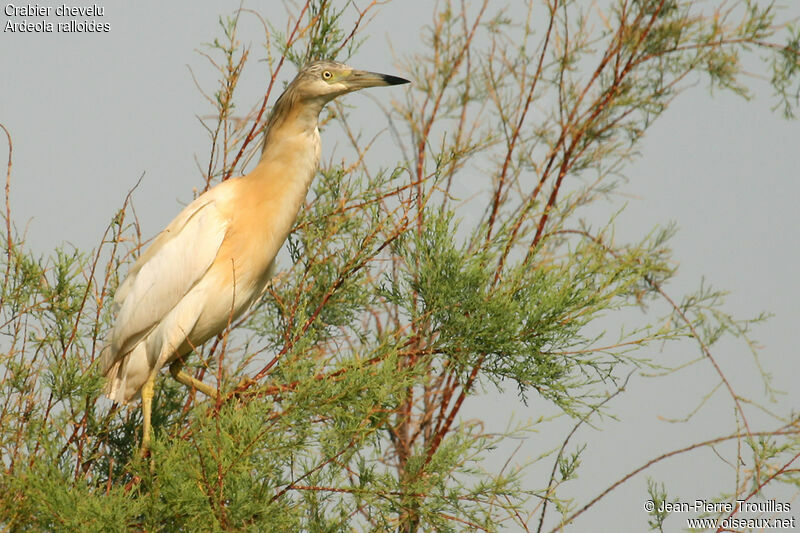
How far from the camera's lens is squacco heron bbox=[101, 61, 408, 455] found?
3.12 metres

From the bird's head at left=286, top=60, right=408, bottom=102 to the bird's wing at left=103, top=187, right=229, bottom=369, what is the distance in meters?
0.47

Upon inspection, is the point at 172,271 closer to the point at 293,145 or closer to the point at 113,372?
the point at 113,372

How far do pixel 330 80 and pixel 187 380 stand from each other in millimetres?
1167

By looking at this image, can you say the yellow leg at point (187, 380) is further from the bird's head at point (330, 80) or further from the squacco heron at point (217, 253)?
the bird's head at point (330, 80)

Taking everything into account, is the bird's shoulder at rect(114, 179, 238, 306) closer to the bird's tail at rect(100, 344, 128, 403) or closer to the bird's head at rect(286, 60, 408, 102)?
the bird's tail at rect(100, 344, 128, 403)

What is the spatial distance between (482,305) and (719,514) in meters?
0.85

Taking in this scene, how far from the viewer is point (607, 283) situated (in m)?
2.65

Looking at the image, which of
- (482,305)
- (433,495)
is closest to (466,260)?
(482,305)

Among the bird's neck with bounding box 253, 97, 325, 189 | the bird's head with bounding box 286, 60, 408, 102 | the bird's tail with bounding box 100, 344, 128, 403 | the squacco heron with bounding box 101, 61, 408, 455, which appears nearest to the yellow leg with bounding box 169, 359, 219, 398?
the squacco heron with bounding box 101, 61, 408, 455

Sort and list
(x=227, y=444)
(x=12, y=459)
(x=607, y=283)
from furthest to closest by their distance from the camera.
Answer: (x=607, y=283) < (x=12, y=459) < (x=227, y=444)

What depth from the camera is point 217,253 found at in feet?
10.3

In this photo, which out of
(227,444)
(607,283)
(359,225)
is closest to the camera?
(227,444)

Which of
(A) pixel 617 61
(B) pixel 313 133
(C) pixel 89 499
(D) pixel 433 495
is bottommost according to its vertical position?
(C) pixel 89 499

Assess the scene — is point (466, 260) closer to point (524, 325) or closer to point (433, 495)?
point (524, 325)
